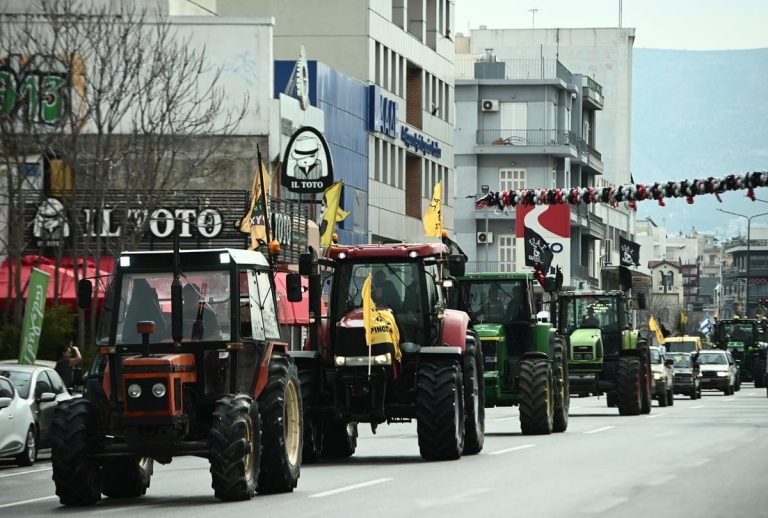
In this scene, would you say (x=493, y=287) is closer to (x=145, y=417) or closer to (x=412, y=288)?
(x=412, y=288)

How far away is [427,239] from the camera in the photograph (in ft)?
273

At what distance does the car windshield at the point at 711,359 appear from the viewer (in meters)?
72.1

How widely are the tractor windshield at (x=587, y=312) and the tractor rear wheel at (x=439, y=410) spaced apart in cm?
2027

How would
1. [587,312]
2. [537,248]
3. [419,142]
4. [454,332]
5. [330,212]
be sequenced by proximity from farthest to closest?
[419,142] < [537,248] < [330,212] < [587,312] < [454,332]

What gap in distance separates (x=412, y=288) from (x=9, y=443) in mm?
6123

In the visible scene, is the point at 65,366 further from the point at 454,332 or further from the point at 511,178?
the point at 511,178

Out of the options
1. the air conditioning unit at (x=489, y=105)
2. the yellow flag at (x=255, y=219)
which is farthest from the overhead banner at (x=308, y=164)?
the air conditioning unit at (x=489, y=105)

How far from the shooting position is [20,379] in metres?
29.2

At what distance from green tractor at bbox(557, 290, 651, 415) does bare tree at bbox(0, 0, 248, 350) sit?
9892 mm

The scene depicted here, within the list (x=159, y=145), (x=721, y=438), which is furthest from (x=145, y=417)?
(x=159, y=145)

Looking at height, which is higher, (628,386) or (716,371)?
(716,371)

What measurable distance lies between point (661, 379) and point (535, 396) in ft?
69.1

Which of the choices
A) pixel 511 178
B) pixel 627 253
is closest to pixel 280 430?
pixel 627 253

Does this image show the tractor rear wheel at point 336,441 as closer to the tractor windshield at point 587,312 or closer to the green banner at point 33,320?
the green banner at point 33,320
